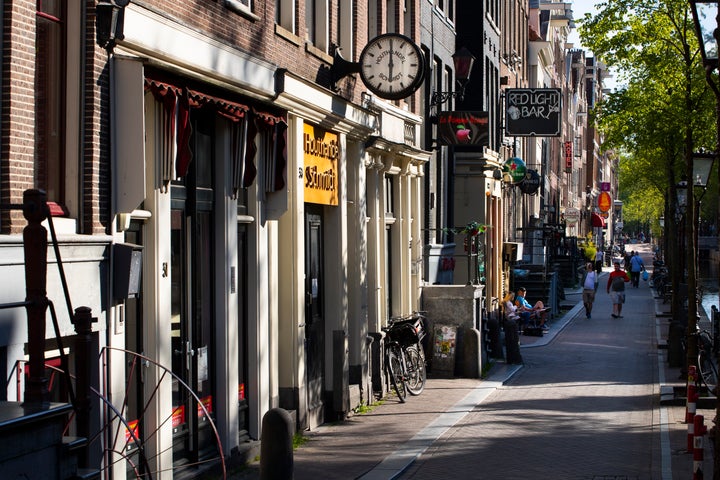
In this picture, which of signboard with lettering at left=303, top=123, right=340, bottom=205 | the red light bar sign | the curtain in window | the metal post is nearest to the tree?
signboard with lettering at left=303, top=123, right=340, bottom=205

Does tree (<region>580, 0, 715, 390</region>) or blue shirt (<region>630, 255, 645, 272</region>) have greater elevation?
tree (<region>580, 0, 715, 390</region>)

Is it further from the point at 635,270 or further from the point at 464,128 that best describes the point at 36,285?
the point at 635,270

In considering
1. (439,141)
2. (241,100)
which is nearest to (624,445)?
(241,100)

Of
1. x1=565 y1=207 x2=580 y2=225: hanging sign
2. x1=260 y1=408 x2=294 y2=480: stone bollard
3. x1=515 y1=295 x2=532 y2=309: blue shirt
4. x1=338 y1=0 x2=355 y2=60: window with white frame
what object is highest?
x1=338 y1=0 x2=355 y2=60: window with white frame

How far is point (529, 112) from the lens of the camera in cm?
3744

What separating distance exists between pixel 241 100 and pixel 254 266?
1.97 meters

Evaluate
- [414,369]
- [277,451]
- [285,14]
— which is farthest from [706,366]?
[277,451]

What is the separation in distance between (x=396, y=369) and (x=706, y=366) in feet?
17.3

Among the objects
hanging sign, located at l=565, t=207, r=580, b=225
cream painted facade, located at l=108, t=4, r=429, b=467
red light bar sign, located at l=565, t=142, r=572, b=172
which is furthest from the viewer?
red light bar sign, located at l=565, t=142, r=572, b=172

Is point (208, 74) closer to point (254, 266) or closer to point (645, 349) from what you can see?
point (254, 266)

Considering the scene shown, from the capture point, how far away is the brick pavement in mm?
12781

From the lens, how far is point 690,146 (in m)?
22.2

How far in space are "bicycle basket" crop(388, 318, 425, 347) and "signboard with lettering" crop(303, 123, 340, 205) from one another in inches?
122

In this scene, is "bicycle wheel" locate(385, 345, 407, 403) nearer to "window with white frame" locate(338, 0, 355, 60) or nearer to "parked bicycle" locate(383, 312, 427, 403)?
"parked bicycle" locate(383, 312, 427, 403)
